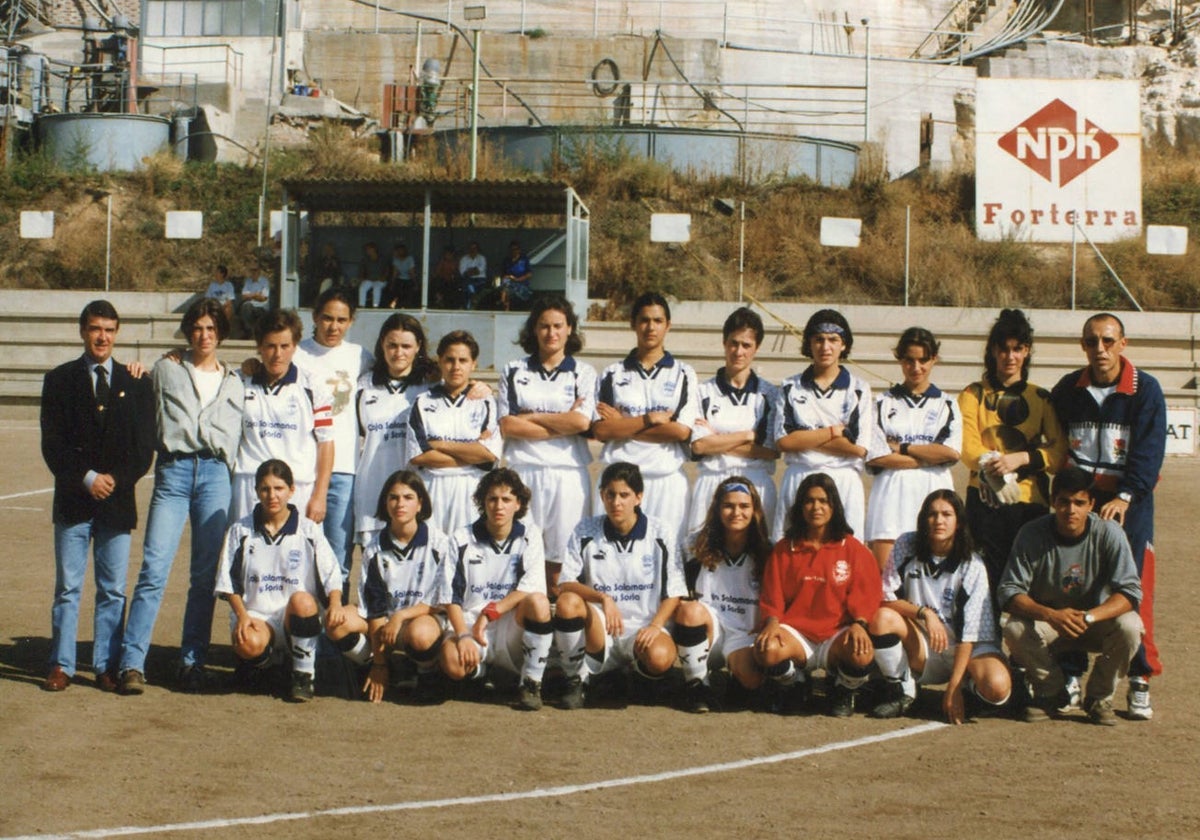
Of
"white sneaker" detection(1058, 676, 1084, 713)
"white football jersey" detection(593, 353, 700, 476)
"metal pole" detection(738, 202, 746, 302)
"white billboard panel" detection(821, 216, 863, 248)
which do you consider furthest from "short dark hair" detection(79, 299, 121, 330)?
"white billboard panel" detection(821, 216, 863, 248)

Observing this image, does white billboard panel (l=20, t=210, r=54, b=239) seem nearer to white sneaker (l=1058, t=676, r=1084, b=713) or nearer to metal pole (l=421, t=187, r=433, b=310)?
metal pole (l=421, t=187, r=433, b=310)

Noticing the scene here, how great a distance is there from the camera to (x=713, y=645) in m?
7.22

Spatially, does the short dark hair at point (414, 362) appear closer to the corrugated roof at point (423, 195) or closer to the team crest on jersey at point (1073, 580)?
the team crest on jersey at point (1073, 580)

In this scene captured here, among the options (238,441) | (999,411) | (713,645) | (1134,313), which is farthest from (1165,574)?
(1134,313)

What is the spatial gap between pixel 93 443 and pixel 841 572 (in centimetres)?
358

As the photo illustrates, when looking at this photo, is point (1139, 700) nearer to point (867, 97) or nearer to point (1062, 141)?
point (1062, 141)

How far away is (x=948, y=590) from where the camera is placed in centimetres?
709

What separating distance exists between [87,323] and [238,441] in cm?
91

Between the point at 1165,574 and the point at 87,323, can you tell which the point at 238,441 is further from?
the point at 1165,574

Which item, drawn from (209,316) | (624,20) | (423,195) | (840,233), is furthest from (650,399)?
(624,20)

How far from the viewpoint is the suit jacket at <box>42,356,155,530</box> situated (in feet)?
23.5

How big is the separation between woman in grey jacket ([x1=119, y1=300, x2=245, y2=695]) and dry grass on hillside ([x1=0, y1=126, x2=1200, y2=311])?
700 inches

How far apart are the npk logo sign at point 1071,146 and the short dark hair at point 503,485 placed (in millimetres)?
19860

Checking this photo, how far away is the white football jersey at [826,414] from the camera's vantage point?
7629mm
